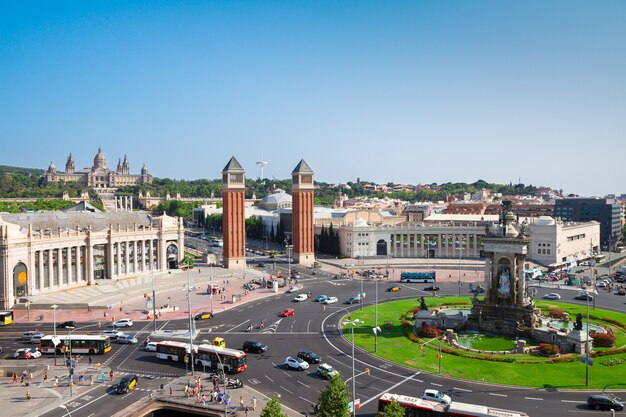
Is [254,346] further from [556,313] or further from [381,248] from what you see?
[381,248]

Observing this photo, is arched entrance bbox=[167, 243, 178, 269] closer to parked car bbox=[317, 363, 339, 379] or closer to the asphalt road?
the asphalt road

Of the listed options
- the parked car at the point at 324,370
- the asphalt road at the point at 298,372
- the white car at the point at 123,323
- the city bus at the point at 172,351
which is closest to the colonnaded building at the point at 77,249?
the asphalt road at the point at 298,372

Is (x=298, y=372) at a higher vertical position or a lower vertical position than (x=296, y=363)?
lower

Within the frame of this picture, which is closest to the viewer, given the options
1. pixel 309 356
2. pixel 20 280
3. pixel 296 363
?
pixel 296 363

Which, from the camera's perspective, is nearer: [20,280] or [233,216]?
[20,280]

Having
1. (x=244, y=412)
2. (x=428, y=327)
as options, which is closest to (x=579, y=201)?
(x=428, y=327)

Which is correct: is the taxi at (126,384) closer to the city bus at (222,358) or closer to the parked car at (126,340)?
the city bus at (222,358)

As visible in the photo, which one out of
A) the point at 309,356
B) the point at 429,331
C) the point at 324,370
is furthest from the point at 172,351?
the point at 429,331

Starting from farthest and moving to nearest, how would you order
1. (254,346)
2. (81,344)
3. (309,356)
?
(81,344) < (254,346) < (309,356)
